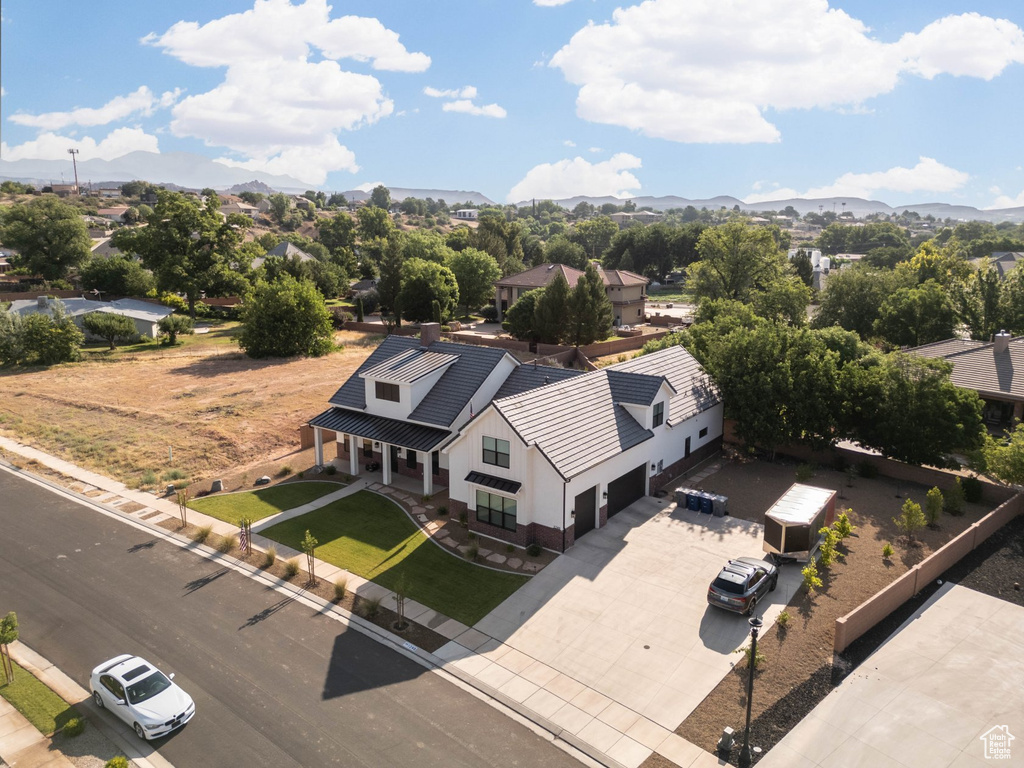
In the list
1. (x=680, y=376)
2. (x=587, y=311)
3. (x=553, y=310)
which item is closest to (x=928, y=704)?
(x=680, y=376)

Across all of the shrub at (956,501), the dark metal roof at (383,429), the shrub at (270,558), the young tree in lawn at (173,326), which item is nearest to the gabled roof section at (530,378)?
the dark metal roof at (383,429)

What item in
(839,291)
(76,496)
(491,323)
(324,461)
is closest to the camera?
(76,496)

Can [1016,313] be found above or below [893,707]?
above

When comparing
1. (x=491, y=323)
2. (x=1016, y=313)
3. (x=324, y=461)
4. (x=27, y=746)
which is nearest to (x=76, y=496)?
(x=324, y=461)

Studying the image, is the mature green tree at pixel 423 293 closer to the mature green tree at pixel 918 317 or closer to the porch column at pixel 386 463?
the porch column at pixel 386 463

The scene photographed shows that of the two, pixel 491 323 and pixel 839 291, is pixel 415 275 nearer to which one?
pixel 491 323

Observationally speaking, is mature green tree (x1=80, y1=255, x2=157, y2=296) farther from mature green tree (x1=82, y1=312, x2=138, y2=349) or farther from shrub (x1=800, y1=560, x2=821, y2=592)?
shrub (x1=800, y1=560, x2=821, y2=592)

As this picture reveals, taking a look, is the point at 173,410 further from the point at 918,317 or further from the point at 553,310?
the point at 918,317
